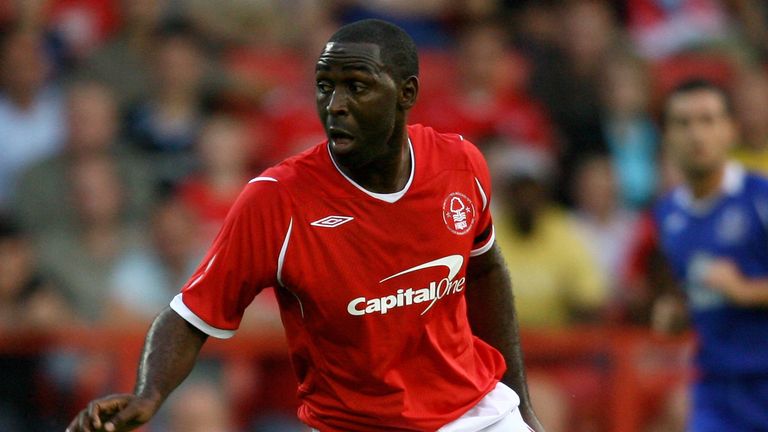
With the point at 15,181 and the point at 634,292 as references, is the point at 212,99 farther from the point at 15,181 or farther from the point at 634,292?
the point at 634,292

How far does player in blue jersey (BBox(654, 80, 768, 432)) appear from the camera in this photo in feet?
18.7

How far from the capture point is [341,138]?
3.68m

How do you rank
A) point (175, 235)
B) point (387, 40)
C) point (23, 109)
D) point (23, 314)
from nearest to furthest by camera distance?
point (387, 40) < point (23, 314) < point (175, 235) < point (23, 109)

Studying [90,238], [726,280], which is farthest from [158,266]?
[726,280]

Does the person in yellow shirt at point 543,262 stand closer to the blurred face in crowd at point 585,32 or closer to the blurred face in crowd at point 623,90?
the blurred face in crowd at point 623,90

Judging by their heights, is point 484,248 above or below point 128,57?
below

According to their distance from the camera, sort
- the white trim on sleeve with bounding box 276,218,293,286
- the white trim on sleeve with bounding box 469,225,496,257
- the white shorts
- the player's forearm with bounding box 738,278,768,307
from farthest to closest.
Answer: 1. the player's forearm with bounding box 738,278,768,307
2. the white trim on sleeve with bounding box 469,225,496,257
3. the white shorts
4. the white trim on sleeve with bounding box 276,218,293,286

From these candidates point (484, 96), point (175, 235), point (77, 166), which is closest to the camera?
point (175, 235)

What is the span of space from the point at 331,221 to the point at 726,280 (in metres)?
2.48

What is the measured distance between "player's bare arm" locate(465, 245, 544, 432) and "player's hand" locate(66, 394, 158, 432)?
127 cm

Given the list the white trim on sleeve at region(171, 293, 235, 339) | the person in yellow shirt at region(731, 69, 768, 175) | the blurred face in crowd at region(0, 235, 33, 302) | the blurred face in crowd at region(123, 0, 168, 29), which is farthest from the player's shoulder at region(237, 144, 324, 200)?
the person in yellow shirt at region(731, 69, 768, 175)

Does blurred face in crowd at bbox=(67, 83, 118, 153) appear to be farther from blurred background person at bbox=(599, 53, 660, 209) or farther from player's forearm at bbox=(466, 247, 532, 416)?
player's forearm at bbox=(466, 247, 532, 416)

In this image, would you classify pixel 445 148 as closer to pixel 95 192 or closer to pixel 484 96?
pixel 95 192

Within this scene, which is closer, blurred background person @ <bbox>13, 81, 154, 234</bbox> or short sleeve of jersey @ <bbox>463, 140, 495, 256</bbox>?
short sleeve of jersey @ <bbox>463, 140, 495, 256</bbox>
